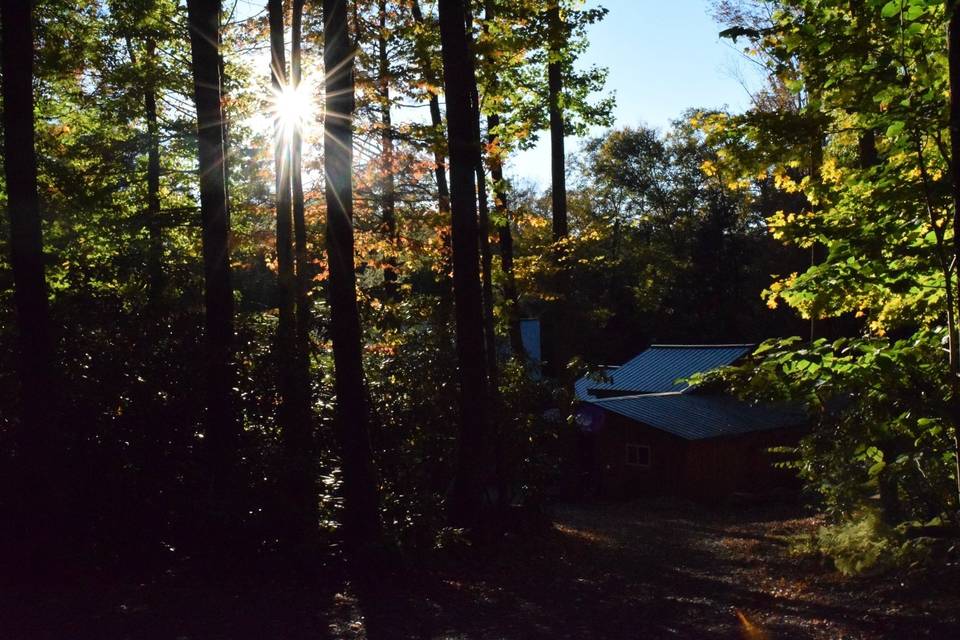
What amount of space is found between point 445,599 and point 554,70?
16.8 metres

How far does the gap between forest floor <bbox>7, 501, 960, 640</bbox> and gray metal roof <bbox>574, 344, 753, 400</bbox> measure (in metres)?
21.0

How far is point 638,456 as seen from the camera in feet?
93.0

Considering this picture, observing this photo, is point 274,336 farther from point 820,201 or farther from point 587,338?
point 587,338

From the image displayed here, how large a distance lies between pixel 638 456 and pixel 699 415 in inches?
102

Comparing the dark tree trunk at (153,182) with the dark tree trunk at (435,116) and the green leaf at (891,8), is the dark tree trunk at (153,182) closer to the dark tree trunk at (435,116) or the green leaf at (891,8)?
the dark tree trunk at (435,116)

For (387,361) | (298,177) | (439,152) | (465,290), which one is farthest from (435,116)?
(465,290)

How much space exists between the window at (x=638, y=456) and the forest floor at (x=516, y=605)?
1533cm

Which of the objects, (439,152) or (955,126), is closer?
(955,126)

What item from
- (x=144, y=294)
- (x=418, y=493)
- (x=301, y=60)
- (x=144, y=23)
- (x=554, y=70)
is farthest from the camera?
(x=554, y=70)

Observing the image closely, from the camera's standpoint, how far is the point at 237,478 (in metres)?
10.7

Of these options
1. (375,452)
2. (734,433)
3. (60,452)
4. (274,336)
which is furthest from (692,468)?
(60,452)

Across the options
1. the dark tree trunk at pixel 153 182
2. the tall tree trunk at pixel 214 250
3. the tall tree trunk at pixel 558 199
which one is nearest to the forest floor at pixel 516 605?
the tall tree trunk at pixel 214 250

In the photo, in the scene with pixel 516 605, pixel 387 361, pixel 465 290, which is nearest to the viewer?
pixel 516 605

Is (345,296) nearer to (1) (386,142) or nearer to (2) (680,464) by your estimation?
(1) (386,142)
